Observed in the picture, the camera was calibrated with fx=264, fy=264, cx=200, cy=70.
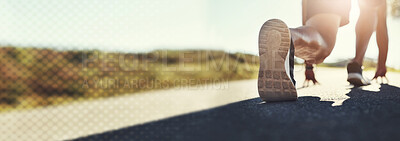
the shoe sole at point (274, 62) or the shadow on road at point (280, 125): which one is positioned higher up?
the shoe sole at point (274, 62)

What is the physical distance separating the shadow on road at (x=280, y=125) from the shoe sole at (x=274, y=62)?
0.52 feet

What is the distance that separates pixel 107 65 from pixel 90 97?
36 centimetres

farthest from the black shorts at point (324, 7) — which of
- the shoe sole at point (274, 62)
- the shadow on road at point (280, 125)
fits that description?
the shadow on road at point (280, 125)

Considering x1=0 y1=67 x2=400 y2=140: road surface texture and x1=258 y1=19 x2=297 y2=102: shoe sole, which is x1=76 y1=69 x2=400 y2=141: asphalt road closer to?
x1=0 y1=67 x2=400 y2=140: road surface texture

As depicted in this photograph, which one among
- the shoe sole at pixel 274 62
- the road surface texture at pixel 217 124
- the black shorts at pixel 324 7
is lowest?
the road surface texture at pixel 217 124

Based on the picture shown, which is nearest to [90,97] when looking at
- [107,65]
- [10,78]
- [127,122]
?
[107,65]

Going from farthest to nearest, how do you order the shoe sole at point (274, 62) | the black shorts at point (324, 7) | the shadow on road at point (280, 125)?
the black shorts at point (324, 7) < the shoe sole at point (274, 62) < the shadow on road at point (280, 125)

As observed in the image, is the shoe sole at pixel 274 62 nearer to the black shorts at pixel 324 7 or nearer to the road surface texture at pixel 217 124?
the road surface texture at pixel 217 124

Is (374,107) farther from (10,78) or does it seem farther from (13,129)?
(10,78)

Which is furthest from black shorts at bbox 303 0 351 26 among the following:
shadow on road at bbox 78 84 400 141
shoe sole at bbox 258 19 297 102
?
shadow on road at bbox 78 84 400 141

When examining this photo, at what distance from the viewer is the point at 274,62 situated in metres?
A: 1.40

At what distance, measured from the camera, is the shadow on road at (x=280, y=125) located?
0.82 metres

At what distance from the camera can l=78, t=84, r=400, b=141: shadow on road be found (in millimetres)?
824

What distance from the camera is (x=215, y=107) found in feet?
4.84
